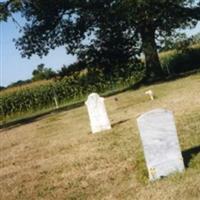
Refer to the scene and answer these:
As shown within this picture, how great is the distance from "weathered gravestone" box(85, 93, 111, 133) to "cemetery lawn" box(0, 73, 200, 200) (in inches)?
15.3

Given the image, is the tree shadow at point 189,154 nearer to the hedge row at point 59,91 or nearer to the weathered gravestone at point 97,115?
the weathered gravestone at point 97,115

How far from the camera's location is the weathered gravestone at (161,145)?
9922 mm

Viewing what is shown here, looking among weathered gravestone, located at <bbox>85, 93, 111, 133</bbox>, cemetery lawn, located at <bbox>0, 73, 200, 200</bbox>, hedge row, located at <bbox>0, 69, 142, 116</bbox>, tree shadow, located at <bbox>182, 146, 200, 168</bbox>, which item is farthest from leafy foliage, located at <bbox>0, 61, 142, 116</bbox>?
tree shadow, located at <bbox>182, 146, 200, 168</bbox>

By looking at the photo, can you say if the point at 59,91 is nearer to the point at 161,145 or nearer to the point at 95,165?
the point at 95,165

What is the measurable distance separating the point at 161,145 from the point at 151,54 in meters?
28.9

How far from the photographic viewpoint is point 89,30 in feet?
126

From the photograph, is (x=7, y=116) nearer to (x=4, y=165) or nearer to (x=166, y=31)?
(x=166, y=31)

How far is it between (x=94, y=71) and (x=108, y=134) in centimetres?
2319

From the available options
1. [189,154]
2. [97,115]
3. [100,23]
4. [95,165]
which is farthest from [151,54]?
[189,154]

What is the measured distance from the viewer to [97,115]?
58.7 ft

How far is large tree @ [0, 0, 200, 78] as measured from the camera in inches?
1355

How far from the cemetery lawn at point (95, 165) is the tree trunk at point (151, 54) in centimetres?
1770

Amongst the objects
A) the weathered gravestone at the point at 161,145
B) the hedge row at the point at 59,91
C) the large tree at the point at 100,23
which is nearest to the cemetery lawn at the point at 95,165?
the weathered gravestone at the point at 161,145

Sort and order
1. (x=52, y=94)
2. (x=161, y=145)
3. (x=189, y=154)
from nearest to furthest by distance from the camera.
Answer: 1. (x=161, y=145)
2. (x=189, y=154)
3. (x=52, y=94)
